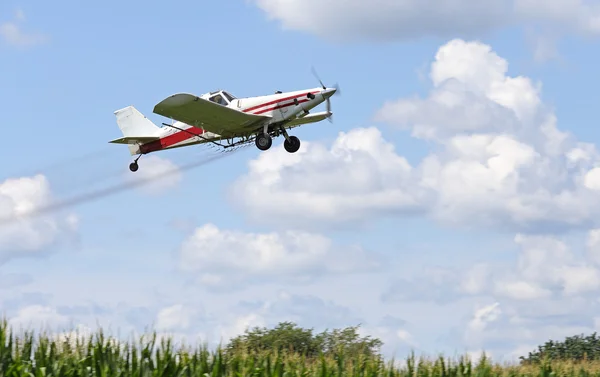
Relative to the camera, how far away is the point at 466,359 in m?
26.7

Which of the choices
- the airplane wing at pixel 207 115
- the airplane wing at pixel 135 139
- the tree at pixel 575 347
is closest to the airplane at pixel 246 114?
the airplane wing at pixel 207 115

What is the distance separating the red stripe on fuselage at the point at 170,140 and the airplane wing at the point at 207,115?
150 centimetres

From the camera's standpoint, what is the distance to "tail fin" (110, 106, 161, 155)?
3875cm

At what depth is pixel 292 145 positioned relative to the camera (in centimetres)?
3512

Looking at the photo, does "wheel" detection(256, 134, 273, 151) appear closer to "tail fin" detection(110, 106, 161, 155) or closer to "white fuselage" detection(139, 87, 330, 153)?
"white fuselage" detection(139, 87, 330, 153)

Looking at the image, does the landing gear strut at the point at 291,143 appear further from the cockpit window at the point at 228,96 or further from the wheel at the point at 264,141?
the cockpit window at the point at 228,96

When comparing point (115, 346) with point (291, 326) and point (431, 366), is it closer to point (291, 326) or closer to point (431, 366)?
point (431, 366)

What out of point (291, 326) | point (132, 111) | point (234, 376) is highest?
point (132, 111)

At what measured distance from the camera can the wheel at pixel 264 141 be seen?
3497 cm

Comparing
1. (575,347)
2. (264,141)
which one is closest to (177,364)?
(264,141)

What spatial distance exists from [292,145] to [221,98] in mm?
3009

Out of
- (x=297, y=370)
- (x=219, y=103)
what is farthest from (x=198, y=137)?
(x=297, y=370)

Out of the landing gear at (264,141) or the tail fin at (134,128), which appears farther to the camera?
the tail fin at (134,128)

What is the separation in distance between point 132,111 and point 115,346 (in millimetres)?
18707
